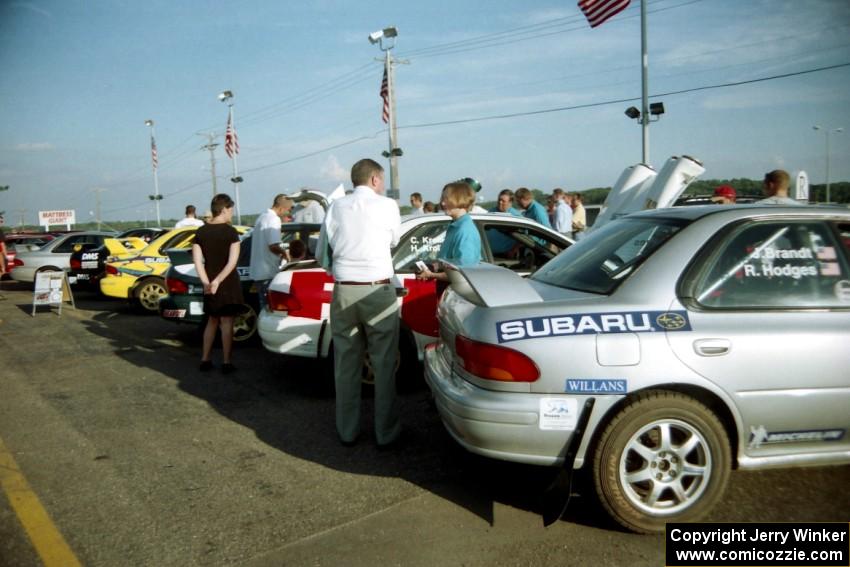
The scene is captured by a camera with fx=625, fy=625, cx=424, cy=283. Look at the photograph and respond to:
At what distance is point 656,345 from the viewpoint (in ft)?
9.65

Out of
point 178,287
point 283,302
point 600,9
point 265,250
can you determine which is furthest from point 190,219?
point 600,9

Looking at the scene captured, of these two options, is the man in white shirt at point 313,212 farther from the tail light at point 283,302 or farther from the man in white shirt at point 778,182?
the man in white shirt at point 778,182

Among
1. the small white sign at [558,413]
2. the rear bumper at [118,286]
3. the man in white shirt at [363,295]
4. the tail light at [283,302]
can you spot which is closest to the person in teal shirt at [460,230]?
the man in white shirt at [363,295]

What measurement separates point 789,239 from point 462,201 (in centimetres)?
221

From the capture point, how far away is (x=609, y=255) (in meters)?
3.56

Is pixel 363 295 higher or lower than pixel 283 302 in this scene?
higher

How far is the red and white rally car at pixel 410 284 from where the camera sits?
5395mm

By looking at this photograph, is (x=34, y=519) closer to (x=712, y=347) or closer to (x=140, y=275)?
(x=712, y=347)

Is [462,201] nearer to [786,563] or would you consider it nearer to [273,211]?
[786,563]

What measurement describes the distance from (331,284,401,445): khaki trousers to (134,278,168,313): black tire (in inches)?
318

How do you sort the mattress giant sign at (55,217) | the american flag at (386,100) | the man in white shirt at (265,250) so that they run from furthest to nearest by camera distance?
the mattress giant sign at (55,217), the american flag at (386,100), the man in white shirt at (265,250)

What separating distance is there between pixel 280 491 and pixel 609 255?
2335 mm

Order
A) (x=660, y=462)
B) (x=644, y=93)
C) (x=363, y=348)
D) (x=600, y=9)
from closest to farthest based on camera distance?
(x=660, y=462)
(x=363, y=348)
(x=600, y=9)
(x=644, y=93)

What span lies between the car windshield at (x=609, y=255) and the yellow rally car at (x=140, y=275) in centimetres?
841
